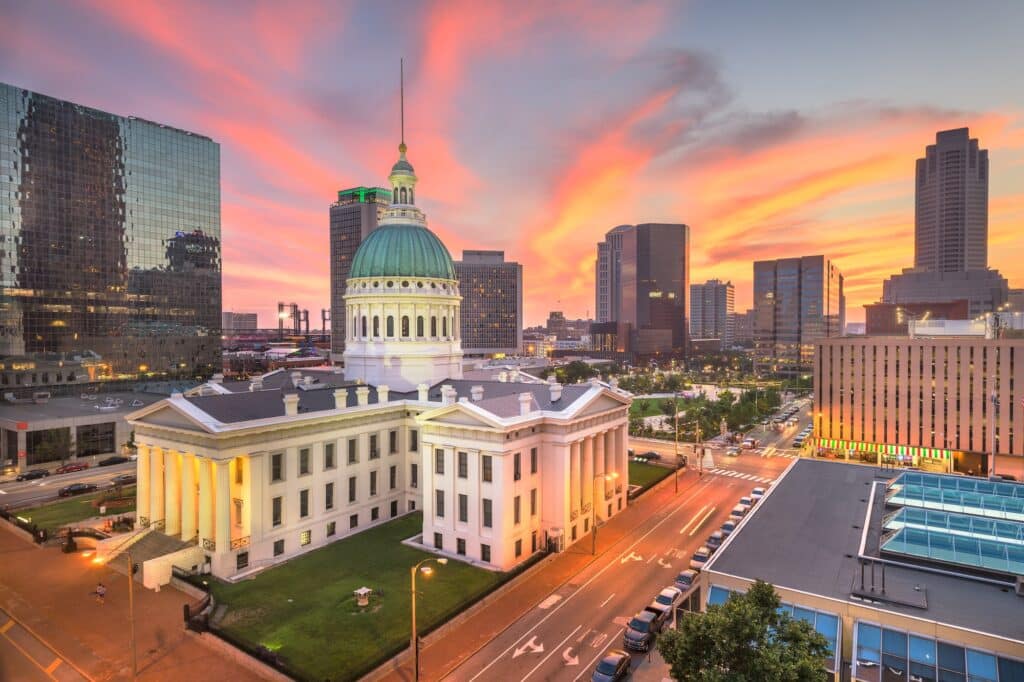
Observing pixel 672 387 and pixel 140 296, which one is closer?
pixel 140 296

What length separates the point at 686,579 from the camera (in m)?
46.9

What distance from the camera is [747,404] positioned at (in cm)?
12662

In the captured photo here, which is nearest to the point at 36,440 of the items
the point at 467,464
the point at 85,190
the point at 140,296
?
the point at 140,296

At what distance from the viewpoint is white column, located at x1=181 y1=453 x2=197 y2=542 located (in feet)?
168

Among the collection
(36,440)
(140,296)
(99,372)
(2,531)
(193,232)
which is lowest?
(2,531)

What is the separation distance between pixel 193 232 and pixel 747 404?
431ft

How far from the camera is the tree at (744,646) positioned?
929 inches

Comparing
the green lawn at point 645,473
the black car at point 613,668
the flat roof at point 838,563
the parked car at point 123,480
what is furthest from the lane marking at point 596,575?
the parked car at point 123,480

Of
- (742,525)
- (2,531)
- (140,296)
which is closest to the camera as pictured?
(742,525)

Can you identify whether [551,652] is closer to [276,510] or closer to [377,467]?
[276,510]

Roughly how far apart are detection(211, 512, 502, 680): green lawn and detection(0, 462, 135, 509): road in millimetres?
40758

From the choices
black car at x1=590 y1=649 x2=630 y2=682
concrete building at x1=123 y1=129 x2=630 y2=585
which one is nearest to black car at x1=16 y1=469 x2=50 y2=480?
concrete building at x1=123 y1=129 x2=630 y2=585

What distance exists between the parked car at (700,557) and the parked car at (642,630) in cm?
1009

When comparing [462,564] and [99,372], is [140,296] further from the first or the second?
[462,564]
